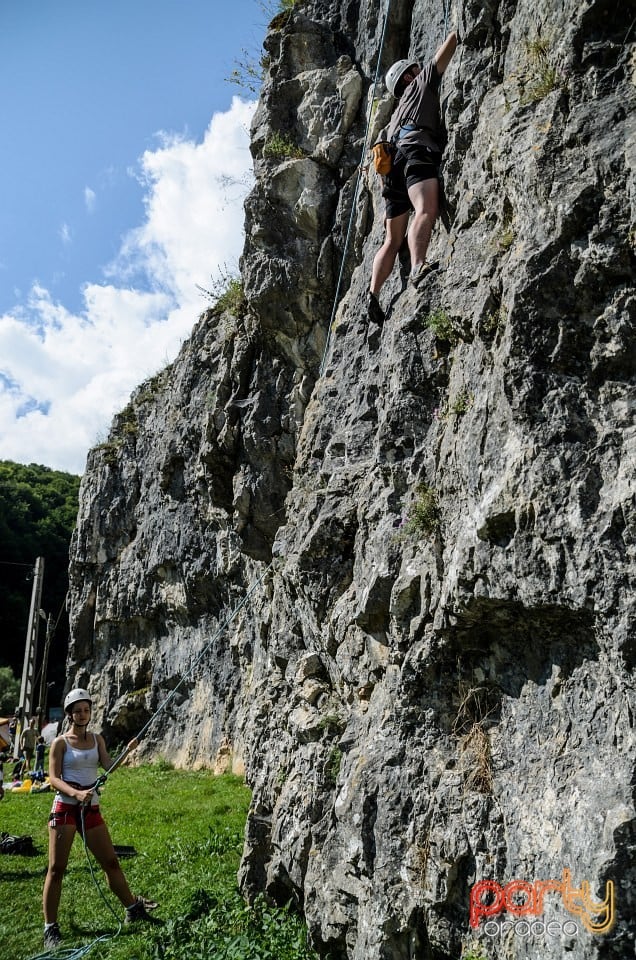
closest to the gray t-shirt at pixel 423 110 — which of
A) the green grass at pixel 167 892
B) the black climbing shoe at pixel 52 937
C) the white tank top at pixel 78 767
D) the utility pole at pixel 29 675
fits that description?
the white tank top at pixel 78 767

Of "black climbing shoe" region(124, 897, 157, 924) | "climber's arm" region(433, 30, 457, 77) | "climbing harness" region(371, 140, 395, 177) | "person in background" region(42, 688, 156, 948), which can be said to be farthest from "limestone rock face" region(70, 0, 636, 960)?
"person in background" region(42, 688, 156, 948)

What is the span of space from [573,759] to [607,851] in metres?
0.48

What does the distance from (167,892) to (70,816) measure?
178 cm

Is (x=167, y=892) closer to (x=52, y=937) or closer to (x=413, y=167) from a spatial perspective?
(x=52, y=937)

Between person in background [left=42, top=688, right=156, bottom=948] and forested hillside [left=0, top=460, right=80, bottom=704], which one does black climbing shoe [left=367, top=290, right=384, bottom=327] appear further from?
forested hillside [left=0, top=460, right=80, bottom=704]

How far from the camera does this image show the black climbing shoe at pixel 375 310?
700cm

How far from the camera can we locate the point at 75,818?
579 centimetres

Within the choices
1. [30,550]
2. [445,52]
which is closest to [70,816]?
[445,52]

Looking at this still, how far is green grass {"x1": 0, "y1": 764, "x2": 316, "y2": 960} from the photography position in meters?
5.24

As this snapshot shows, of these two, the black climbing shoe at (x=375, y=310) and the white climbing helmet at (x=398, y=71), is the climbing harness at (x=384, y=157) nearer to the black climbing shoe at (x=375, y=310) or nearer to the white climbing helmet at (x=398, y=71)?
the white climbing helmet at (x=398, y=71)

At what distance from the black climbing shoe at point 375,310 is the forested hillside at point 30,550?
39.7 m

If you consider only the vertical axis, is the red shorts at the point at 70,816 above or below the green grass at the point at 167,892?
above

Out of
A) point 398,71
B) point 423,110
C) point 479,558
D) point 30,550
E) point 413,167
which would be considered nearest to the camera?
point 479,558

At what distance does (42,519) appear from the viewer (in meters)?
53.7
